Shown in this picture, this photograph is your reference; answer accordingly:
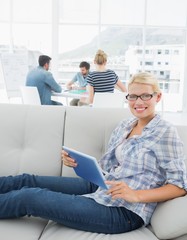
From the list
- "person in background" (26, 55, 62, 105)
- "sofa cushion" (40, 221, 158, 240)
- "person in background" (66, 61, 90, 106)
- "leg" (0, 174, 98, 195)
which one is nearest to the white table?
"person in background" (26, 55, 62, 105)

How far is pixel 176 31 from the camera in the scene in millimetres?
7363

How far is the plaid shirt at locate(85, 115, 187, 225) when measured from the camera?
1531mm

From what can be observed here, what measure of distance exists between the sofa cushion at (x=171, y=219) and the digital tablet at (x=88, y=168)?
28cm

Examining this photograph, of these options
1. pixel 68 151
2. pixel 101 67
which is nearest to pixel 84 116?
pixel 68 151

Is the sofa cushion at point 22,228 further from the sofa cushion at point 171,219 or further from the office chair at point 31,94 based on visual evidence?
the office chair at point 31,94

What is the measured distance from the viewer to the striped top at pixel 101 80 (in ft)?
13.1

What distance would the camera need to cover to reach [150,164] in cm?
159

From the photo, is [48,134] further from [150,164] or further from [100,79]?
[100,79]

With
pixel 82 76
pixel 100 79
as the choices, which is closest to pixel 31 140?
pixel 100 79

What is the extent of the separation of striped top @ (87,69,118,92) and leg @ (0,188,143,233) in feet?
8.52

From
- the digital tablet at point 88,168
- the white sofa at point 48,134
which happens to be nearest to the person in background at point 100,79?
the white sofa at point 48,134

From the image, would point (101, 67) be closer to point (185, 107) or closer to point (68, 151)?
point (68, 151)

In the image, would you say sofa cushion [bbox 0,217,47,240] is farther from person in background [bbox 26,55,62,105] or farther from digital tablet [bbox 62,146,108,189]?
person in background [bbox 26,55,62,105]

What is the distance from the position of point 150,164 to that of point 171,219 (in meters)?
0.28
